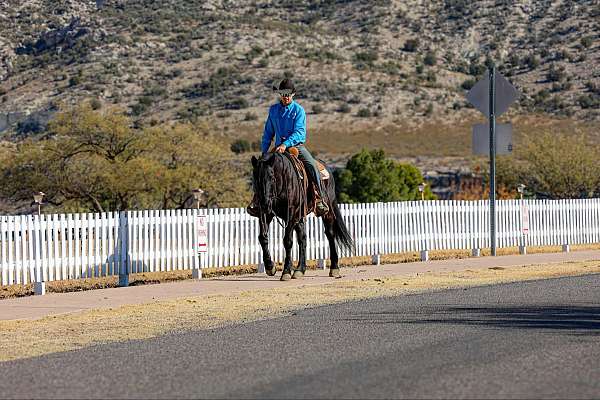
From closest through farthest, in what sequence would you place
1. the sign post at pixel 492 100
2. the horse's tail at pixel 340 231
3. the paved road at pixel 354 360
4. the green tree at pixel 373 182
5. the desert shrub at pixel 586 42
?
the paved road at pixel 354 360 → the horse's tail at pixel 340 231 → the sign post at pixel 492 100 → the green tree at pixel 373 182 → the desert shrub at pixel 586 42

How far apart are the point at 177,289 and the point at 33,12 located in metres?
A: 87.2

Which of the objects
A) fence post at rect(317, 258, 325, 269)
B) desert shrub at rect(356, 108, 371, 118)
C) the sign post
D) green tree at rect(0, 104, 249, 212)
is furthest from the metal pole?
desert shrub at rect(356, 108, 371, 118)

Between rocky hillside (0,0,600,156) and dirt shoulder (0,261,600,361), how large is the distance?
185 feet

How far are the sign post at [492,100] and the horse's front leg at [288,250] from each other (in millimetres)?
8221

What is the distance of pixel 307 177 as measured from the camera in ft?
73.0

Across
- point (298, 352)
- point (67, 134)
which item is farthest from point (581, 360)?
point (67, 134)

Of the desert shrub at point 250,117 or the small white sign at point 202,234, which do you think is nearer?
the small white sign at point 202,234

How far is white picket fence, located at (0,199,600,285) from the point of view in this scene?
20719 mm

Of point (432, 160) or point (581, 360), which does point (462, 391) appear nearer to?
point (581, 360)

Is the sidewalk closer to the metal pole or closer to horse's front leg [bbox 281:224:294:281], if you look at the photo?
horse's front leg [bbox 281:224:294:281]

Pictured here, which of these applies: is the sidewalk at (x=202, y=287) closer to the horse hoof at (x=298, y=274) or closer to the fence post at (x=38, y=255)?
the horse hoof at (x=298, y=274)

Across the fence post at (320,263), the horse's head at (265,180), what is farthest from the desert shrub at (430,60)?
the horse's head at (265,180)

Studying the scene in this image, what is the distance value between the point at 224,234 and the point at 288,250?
2847mm

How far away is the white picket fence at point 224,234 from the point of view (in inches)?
816
